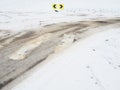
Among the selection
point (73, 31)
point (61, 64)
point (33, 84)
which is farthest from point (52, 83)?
point (73, 31)

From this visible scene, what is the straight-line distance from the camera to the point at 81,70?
20.3ft

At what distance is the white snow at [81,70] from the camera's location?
554 cm

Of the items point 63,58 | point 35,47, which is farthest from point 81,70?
point 35,47

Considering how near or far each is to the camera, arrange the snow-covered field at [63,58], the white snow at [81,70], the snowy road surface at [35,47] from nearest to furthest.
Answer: the white snow at [81,70]
the snow-covered field at [63,58]
the snowy road surface at [35,47]

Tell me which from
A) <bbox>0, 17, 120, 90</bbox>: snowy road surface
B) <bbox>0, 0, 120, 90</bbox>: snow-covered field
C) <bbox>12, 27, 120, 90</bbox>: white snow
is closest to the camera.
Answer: <bbox>12, 27, 120, 90</bbox>: white snow

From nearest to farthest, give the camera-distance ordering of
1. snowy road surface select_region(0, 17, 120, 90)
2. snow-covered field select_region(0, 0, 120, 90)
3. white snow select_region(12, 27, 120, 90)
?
white snow select_region(12, 27, 120, 90) < snow-covered field select_region(0, 0, 120, 90) < snowy road surface select_region(0, 17, 120, 90)

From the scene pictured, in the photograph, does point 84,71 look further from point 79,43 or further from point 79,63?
point 79,43

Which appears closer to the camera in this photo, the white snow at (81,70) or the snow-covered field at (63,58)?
the white snow at (81,70)

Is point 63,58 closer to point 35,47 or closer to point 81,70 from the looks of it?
point 81,70

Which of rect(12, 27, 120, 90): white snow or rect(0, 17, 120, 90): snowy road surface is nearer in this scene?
rect(12, 27, 120, 90): white snow

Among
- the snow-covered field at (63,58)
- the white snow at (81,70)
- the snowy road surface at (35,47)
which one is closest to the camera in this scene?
the white snow at (81,70)

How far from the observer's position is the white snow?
218 inches

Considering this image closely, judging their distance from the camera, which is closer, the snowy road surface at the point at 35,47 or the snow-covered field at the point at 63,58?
the snow-covered field at the point at 63,58

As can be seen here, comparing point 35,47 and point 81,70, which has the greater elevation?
point 35,47
